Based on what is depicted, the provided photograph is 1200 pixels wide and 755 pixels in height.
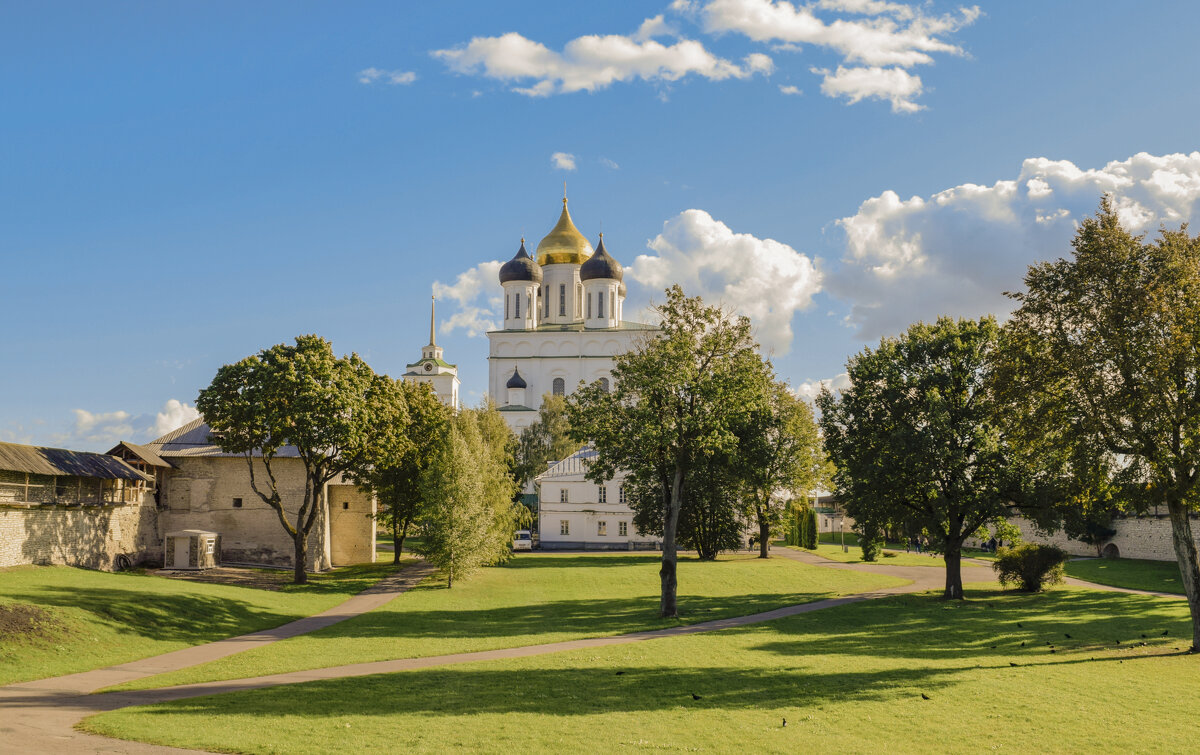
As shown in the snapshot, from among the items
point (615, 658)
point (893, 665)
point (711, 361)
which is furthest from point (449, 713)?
point (711, 361)

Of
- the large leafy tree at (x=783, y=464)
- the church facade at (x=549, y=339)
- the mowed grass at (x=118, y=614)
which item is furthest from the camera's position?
the church facade at (x=549, y=339)

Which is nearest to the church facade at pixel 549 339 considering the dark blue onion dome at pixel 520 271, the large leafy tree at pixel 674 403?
the dark blue onion dome at pixel 520 271

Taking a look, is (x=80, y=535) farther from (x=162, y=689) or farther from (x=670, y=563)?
(x=670, y=563)

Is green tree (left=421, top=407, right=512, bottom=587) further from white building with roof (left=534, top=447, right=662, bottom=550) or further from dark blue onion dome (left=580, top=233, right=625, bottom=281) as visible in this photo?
dark blue onion dome (left=580, top=233, right=625, bottom=281)

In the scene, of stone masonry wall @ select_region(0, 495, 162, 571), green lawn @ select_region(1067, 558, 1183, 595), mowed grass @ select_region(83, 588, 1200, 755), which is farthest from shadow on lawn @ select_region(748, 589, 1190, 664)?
stone masonry wall @ select_region(0, 495, 162, 571)

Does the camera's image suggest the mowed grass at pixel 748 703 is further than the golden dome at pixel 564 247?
No

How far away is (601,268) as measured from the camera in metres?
108

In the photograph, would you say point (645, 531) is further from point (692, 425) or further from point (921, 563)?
point (692, 425)

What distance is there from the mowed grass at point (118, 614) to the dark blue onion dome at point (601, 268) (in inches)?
2882

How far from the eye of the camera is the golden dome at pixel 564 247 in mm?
115312

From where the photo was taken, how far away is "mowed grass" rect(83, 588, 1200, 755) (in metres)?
14.0

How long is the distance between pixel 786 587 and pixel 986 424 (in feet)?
39.3

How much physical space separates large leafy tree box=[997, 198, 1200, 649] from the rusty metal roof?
35.6 m

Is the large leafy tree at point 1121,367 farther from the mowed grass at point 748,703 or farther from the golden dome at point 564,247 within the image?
the golden dome at point 564,247
